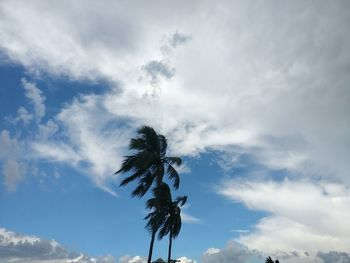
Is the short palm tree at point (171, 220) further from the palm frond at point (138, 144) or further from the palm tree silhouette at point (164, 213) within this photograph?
the palm frond at point (138, 144)

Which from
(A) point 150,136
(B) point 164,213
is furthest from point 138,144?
(B) point 164,213

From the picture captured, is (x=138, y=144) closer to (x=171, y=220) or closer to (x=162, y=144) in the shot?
(x=162, y=144)

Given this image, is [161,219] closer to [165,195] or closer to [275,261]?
[165,195]

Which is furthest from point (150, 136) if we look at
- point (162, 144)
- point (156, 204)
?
point (156, 204)

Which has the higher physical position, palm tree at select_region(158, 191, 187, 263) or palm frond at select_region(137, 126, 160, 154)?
palm frond at select_region(137, 126, 160, 154)

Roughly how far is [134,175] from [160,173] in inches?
91.5

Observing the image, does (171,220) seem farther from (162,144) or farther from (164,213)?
(162,144)

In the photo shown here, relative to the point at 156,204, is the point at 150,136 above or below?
above

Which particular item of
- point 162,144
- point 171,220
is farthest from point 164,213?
point 162,144

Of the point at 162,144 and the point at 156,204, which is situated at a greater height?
the point at 162,144

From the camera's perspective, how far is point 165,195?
34.8m

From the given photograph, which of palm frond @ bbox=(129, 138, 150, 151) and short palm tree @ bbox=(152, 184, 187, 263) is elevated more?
palm frond @ bbox=(129, 138, 150, 151)

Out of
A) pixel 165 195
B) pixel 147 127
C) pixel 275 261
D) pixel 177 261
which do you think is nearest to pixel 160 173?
pixel 165 195

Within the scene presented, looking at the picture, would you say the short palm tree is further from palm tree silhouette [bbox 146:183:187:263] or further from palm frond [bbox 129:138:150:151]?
palm frond [bbox 129:138:150:151]
